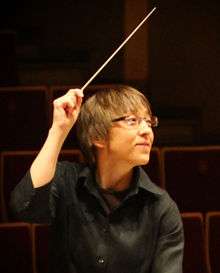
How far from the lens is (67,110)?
0.51 metres

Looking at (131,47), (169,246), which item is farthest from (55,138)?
(131,47)

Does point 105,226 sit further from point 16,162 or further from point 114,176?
point 16,162

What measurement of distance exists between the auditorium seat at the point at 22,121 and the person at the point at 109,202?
454 mm

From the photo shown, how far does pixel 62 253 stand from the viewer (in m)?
0.55

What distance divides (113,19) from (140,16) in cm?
9

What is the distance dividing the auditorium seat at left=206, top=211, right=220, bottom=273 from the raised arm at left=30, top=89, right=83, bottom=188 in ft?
1.08

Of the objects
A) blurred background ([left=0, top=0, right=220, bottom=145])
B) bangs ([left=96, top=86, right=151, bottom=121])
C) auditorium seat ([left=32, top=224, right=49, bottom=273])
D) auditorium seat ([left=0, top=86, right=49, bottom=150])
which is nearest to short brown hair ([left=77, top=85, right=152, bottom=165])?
bangs ([left=96, top=86, right=151, bottom=121])

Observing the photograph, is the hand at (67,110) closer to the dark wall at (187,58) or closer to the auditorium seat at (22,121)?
the auditorium seat at (22,121)

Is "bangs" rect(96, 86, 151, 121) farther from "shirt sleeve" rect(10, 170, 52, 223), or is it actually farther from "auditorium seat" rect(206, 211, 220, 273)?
"auditorium seat" rect(206, 211, 220, 273)

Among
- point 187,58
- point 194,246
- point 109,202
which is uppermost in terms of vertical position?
point 187,58

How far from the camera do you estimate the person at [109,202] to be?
1.73 ft

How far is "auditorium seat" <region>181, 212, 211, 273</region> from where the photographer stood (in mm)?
770

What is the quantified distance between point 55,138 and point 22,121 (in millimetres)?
498

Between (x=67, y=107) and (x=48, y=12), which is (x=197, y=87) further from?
(x=67, y=107)
